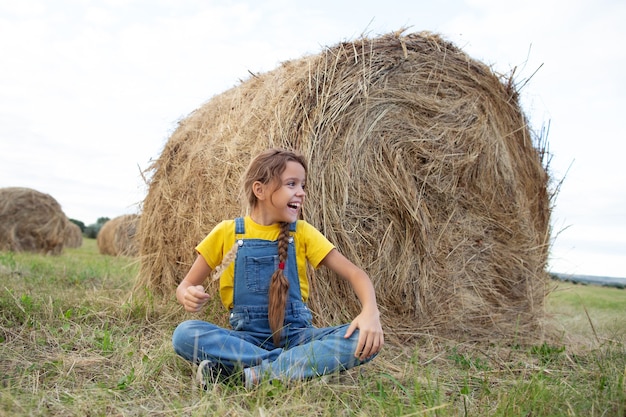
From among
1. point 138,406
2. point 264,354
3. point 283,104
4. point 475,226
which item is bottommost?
point 138,406

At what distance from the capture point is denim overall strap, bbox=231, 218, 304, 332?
2.36m

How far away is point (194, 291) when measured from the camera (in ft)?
6.88

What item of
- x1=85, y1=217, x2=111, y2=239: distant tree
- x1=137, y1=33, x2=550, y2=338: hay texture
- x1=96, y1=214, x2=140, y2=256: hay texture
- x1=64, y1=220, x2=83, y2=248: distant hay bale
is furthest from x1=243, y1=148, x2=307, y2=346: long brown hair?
x1=85, y1=217, x2=111, y2=239: distant tree

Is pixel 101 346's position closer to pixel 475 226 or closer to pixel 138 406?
pixel 138 406

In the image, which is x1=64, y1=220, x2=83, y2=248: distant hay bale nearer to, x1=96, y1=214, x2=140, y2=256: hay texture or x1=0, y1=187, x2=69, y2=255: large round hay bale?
x1=96, y1=214, x2=140, y2=256: hay texture

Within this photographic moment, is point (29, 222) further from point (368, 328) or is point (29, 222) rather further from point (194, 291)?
point (368, 328)

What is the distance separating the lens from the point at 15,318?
9.64 ft

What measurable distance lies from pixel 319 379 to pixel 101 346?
3.76 ft

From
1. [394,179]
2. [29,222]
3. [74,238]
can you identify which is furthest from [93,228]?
[394,179]

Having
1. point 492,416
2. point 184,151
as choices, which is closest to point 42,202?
point 184,151

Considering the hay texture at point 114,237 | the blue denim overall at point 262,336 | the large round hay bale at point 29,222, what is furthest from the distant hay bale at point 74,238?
the blue denim overall at point 262,336

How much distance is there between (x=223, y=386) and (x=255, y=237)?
67 centimetres

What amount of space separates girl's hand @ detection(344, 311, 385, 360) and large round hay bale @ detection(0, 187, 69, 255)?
8.57m

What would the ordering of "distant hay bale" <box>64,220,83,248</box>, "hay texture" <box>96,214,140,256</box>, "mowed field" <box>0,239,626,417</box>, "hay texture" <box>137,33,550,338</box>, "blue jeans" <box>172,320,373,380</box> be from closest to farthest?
"mowed field" <box>0,239,626,417</box> < "blue jeans" <box>172,320,373,380</box> < "hay texture" <box>137,33,550,338</box> < "hay texture" <box>96,214,140,256</box> < "distant hay bale" <box>64,220,83,248</box>
